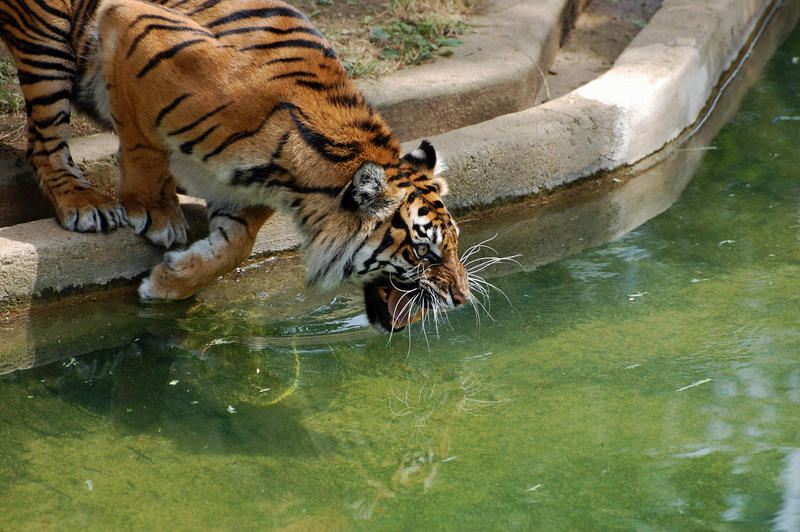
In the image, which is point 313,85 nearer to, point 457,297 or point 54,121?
point 457,297

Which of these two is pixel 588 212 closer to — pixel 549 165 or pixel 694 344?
pixel 549 165

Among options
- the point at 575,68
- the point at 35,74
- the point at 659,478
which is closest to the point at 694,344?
the point at 659,478

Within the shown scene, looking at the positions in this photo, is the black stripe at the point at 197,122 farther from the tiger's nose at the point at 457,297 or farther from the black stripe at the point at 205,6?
the tiger's nose at the point at 457,297

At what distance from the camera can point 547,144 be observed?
15.0 feet

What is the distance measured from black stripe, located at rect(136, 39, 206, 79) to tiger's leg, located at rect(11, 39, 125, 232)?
67cm

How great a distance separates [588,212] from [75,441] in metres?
2.85

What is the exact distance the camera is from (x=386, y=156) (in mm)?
3145

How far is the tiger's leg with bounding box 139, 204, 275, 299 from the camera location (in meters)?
3.49

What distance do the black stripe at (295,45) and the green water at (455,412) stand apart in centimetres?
105

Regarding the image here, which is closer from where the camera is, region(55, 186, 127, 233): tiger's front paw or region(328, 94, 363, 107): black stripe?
region(328, 94, 363, 107): black stripe

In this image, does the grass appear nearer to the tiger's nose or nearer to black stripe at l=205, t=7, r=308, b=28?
black stripe at l=205, t=7, r=308, b=28

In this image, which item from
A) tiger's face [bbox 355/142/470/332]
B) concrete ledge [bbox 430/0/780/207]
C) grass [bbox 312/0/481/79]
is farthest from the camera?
grass [bbox 312/0/481/79]

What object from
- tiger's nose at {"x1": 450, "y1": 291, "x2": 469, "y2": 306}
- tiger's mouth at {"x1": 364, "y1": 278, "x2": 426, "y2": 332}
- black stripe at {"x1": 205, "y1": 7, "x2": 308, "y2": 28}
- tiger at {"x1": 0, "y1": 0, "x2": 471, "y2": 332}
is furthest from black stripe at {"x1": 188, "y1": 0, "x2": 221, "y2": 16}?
tiger's nose at {"x1": 450, "y1": 291, "x2": 469, "y2": 306}

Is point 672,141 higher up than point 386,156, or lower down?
lower down
